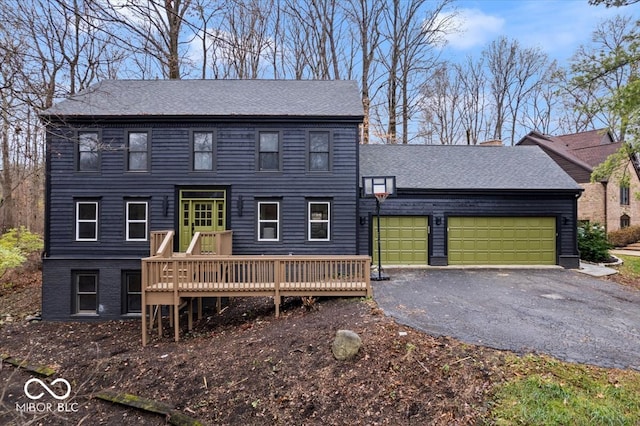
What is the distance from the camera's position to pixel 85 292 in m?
10.6

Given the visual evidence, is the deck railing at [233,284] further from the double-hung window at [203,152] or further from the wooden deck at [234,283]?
the double-hung window at [203,152]

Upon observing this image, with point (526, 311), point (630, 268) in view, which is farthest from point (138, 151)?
point (630, 268)

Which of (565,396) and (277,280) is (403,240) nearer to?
(277,280)

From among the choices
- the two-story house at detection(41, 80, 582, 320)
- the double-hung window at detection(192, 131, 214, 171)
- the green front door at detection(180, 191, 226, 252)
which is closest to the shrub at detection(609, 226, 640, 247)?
the two-story house at detection(41, 80, 582, 320)

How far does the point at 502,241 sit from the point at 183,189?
10914 mm

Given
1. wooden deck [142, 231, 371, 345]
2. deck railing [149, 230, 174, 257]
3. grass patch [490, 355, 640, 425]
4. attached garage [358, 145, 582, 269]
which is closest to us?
grass patch [490, 355, 640, 425]

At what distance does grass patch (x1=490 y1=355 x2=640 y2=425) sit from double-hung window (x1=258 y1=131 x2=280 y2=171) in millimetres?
8249

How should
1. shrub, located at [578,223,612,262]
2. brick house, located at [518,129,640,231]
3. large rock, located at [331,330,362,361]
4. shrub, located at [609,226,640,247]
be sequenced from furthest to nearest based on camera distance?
brick house, located at [518,129,640,231]
shrub, located at [609,226,640,247]
shrub, located at [578,223,612,262]
large rock, located at [331,330,362,361]

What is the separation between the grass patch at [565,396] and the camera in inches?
144

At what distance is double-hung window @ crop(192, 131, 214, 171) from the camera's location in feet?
35.2

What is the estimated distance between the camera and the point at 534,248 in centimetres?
1172

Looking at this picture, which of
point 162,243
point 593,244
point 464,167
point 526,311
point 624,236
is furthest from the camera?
point 624,236

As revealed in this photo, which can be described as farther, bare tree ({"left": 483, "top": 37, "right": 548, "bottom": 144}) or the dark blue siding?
bare tree ({"left": 483, "top": 37, "right": 548, "bottom": 144})

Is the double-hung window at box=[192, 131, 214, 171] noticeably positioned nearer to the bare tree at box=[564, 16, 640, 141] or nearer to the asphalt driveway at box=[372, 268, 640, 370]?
the asphalt driveway at box=[372, 268, 640, 370]
